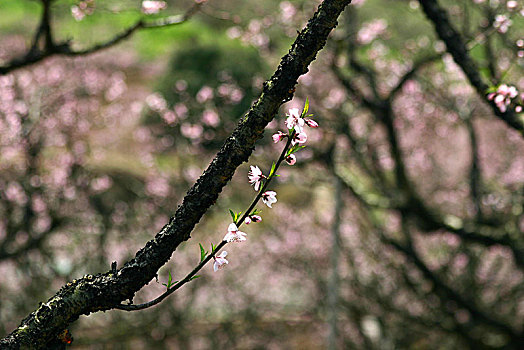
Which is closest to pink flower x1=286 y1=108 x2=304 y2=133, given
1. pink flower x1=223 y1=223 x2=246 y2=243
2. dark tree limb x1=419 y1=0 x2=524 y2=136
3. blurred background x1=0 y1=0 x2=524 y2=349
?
pink flower x1=223 y1=223 x2=246 y2=243

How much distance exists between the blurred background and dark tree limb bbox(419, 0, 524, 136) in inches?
60.4

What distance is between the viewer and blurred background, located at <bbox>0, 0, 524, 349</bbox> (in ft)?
16.7

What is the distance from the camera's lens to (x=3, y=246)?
5.45 metres

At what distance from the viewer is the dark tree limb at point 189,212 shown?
155cm

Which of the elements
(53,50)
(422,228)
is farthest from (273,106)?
(422,228)

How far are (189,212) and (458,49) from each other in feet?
5.20

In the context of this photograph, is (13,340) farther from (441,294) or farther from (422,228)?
(441,294)

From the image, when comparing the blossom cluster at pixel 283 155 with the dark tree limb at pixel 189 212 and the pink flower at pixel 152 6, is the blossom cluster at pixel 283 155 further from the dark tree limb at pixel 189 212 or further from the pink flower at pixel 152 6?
the pink flower at pixel 152 6

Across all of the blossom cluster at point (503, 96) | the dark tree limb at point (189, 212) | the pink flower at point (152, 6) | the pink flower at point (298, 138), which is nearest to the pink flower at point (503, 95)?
the blossom cluster at point (503, 96)

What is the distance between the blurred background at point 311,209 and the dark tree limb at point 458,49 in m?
1.53

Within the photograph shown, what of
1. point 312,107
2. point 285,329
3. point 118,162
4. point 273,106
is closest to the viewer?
point 273,106

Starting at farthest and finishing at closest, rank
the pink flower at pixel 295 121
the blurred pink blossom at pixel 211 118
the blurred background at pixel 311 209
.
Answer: the blurred background at pixel 311 209 < the blurred pink blossom at pixel 211 118 < the pink flower at pixel 295 121

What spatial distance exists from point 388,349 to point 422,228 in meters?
2.34

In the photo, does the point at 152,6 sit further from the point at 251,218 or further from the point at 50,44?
the point at 251,218
